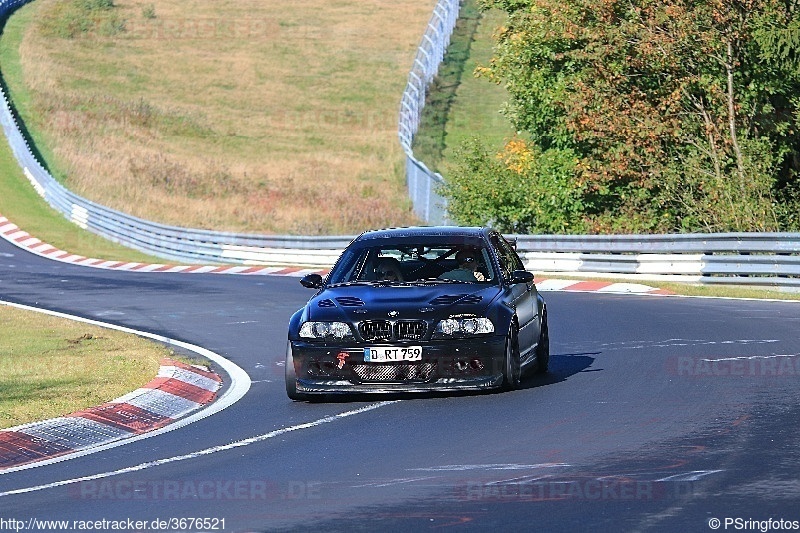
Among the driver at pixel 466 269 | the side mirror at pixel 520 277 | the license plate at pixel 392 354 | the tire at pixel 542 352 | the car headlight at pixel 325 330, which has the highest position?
the driver at pixel 466 269

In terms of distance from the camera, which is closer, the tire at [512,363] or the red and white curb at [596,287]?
the tire at [512,363]

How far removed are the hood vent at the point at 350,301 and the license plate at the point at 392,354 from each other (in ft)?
1.59

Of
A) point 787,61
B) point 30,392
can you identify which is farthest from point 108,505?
point 787,61

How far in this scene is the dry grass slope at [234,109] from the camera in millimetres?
56594

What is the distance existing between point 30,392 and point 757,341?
7414 millimetres

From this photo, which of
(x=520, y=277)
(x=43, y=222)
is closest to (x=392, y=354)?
(x=520, y=277)

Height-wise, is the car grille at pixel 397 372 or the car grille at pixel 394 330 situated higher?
the car grille at pixel 394 330

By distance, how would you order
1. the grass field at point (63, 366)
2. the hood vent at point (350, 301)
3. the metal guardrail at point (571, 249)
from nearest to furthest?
the hood vent at point (350, 301)
the grass field at point (63, 366)
the metal guardrail at point (571, 249)

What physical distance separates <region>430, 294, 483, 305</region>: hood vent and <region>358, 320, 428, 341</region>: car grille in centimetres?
32

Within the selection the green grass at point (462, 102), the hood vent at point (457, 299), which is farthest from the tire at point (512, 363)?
the green grass at point (462, 102)

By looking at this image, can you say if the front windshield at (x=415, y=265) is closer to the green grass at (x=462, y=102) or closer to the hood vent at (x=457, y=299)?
the hood vent at (x=457, y=299)

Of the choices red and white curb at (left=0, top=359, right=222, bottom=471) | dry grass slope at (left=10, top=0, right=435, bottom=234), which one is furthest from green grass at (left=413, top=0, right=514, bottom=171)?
red and white curb at (left=0, top=359, right=222, bottom=471)

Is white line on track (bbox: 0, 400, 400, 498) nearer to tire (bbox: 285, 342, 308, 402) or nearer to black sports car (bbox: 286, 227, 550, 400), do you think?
black sports car (bbox: 286, 227, 550, 400)

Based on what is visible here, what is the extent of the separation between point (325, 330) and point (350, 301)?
397 mm
